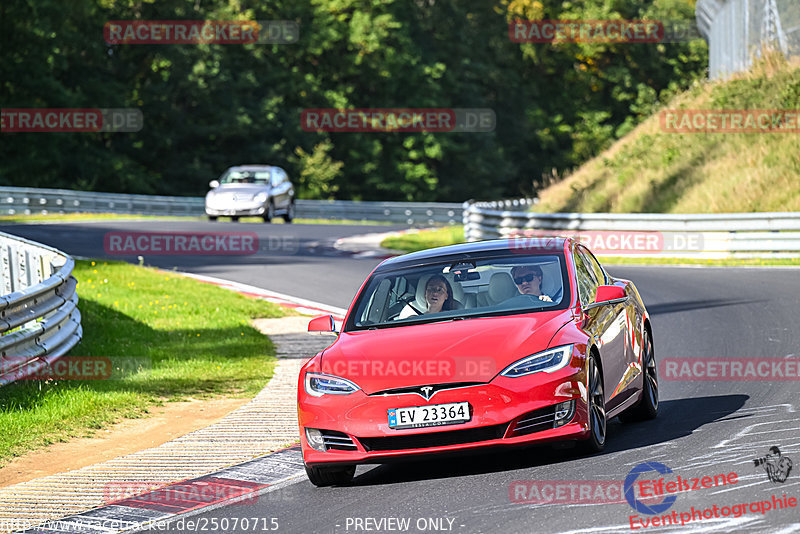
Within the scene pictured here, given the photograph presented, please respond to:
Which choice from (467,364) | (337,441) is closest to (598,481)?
(467,364)

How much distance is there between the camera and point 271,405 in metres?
11.4

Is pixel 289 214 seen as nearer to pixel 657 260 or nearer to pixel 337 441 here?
pixel 657 260

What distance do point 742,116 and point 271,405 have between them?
85.9 feet

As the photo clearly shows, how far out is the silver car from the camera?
3794cm

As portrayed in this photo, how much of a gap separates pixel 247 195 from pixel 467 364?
3079 cm

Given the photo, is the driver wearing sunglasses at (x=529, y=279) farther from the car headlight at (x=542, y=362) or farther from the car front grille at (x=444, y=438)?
the car front grille at (x=444, y=438)

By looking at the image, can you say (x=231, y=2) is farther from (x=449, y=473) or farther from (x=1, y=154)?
(x=449, y=473)

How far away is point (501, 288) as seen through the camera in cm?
896

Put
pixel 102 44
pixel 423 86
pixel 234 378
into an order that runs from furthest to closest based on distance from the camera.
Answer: pixel 423 86 < pixel 102 44 < pixel 234 378

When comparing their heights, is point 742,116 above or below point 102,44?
below

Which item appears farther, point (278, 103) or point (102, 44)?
point (278, 103)

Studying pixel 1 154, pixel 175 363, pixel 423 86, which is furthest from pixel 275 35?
pixel 175 363

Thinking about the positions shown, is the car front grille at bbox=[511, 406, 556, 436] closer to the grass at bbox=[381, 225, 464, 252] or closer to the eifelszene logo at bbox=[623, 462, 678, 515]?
the eifelszene logo at bbox=[623, 462, 678, 515]

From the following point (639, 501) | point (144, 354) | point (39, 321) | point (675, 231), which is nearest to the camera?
point (639, 501)
